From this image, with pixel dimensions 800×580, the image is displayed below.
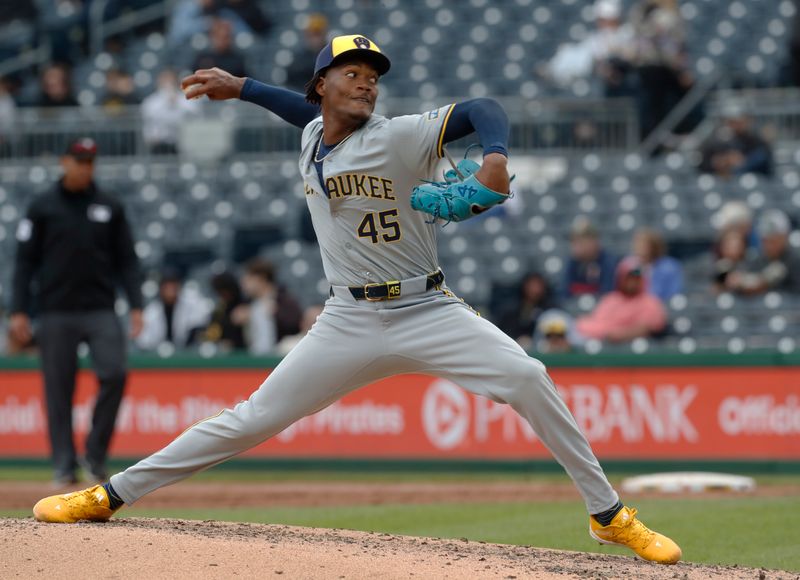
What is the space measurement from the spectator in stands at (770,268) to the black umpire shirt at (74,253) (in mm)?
6008

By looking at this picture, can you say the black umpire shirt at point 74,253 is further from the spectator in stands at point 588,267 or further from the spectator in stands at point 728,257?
the spectator in stands at point 728,257

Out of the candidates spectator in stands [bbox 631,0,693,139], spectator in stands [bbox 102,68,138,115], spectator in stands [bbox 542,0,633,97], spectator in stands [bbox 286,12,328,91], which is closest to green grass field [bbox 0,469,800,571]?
spectator in stands [bbox 631,0,693,139]

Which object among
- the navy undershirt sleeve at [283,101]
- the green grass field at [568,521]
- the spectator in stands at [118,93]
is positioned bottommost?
the green grass field at [568,521]

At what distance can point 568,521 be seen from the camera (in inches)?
316

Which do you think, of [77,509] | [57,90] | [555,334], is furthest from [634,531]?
[57,90]

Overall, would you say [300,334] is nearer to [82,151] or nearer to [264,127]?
[82,151]

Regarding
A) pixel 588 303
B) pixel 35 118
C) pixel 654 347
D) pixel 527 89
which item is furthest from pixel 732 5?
pixel 35 118

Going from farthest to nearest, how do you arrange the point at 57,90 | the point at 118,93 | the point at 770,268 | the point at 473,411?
the point at 118,93, the point at 57,90, the point at 770,268, the point at 473,411

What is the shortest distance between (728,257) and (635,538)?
802 centimetres

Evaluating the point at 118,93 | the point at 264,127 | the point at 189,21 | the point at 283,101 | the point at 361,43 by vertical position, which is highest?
the point at 189,21

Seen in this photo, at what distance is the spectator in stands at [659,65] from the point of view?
15.7 metres

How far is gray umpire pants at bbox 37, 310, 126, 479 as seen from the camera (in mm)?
9422

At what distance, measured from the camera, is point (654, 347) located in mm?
11930

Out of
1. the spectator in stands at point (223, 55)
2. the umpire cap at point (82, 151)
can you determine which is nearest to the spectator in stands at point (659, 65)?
the spectator in stands at point (223, 55)
